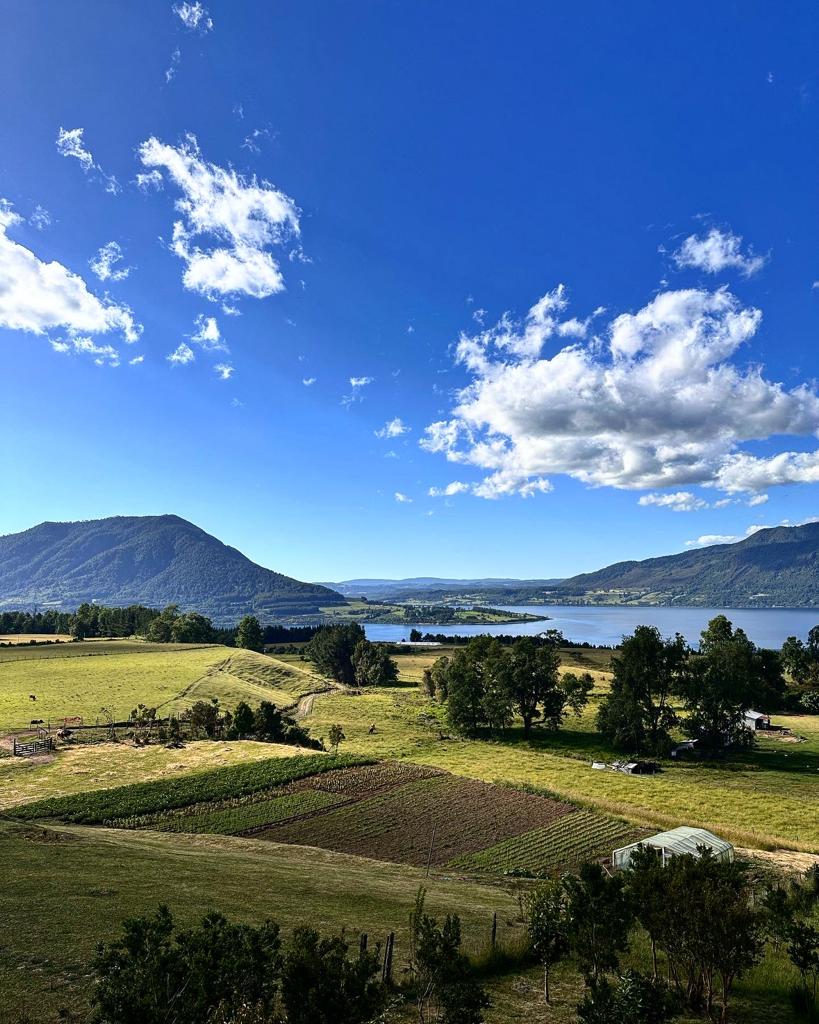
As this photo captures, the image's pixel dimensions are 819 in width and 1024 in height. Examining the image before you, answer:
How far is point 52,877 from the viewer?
846 inches

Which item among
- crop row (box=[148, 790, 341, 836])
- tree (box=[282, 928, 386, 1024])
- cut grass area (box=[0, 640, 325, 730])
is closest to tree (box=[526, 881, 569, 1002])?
tree (box=[282, 928, 386, 1024])

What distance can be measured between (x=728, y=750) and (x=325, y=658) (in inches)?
3797

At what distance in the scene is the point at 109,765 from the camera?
53.1 metres

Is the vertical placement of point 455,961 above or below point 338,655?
above

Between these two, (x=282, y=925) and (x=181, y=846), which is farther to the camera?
(x=181, y=846)

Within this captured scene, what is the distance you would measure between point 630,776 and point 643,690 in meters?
18.8

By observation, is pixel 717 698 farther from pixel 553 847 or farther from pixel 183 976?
pixel 183 976

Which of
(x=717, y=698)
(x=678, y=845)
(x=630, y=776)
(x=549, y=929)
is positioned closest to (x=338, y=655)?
(x=717, y=698)

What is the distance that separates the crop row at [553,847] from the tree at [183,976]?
26.6 metres

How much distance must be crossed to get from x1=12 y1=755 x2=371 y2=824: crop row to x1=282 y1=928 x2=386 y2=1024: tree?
36519 millimetres

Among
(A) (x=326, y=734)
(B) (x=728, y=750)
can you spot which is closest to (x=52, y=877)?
(A) (x=326, y=734)

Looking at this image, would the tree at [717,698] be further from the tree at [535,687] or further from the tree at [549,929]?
the tree at [549,929]

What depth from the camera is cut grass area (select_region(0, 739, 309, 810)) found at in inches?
1759

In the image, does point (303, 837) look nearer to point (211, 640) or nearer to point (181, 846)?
point (181, 846)
